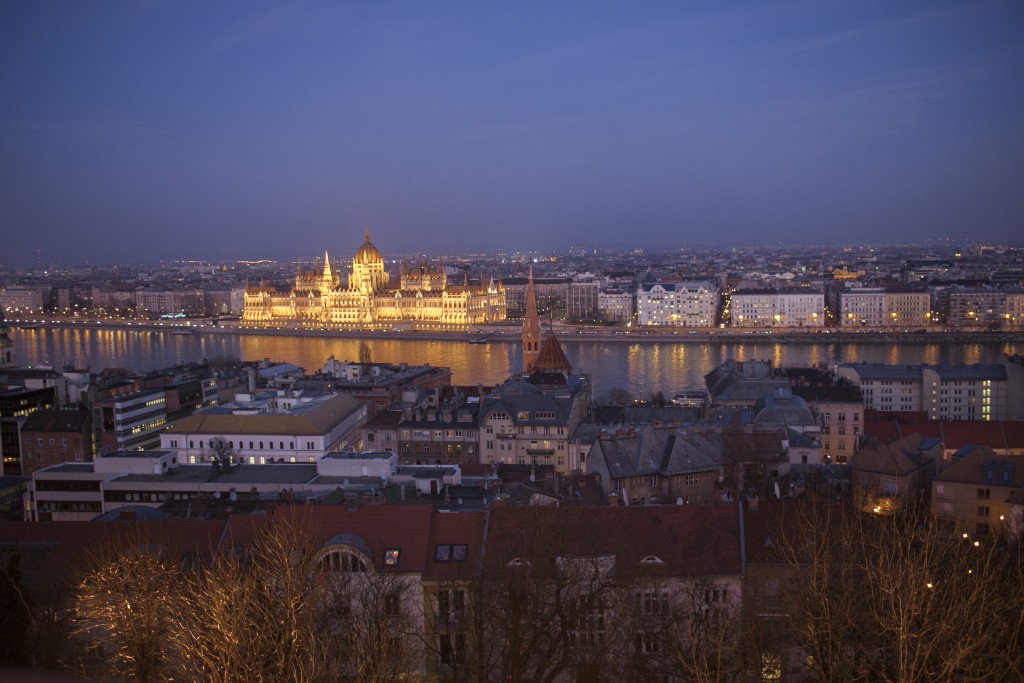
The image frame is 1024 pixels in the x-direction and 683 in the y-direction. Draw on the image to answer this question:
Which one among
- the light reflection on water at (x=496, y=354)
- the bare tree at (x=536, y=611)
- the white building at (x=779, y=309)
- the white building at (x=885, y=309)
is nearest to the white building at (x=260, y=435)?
the bare tree at (x=536, y=611)

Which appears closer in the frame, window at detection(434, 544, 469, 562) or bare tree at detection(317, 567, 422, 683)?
bare tree at detection(317, 567, 422, 683)

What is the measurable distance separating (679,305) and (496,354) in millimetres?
8125

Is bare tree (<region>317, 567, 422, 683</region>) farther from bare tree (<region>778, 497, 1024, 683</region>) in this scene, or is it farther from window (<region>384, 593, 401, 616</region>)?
bare tree (<region>778, 497, 1024, 683</region>)

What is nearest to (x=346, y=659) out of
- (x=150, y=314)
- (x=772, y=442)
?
(x=772, y=442)

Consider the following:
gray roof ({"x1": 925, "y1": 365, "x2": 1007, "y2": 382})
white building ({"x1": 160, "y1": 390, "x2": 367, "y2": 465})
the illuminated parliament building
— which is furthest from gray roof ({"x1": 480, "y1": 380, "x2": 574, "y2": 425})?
the illuminated parliament building

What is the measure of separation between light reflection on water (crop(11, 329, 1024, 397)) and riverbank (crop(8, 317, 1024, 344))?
1.84ft

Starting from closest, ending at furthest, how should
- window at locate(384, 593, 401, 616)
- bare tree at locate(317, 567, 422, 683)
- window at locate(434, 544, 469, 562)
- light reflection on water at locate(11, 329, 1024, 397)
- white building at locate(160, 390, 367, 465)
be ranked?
bare tree at locate(317, 567, 422, 683), window at locate(384, 593, 401, 616), window at locate(434, 544, 469, 562), white building at locate(160, 390, 367, 465), light reflection on water at locate(11, 329, 1024, 397)

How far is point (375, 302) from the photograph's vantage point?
100 feet

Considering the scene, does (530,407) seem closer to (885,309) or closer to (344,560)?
(344,560)

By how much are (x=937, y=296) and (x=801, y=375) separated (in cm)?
1734

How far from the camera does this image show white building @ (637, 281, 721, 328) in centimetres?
2659

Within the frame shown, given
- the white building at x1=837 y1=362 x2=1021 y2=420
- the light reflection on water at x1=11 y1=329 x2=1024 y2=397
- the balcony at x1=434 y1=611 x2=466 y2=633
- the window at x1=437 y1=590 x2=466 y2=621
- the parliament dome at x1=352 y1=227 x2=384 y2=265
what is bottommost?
the light reflection on water at x1=11 y1=329 x2=1024 y2=397

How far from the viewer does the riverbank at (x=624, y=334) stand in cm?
2197

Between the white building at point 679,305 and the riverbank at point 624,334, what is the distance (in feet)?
6.22
